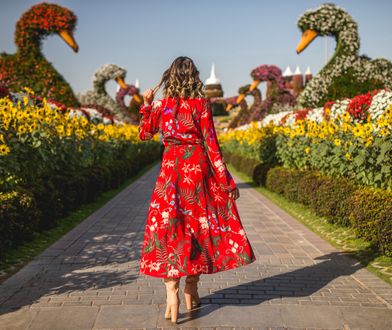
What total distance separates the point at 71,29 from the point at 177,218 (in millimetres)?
13885

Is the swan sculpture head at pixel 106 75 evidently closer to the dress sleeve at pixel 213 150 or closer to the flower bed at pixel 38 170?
the flower bed at pixel 38 170

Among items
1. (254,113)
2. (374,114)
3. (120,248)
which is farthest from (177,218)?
(254,113)

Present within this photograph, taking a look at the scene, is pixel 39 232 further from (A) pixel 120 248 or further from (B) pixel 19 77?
(B) pixel 19 77

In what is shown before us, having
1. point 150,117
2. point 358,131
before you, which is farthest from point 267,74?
point 150,117

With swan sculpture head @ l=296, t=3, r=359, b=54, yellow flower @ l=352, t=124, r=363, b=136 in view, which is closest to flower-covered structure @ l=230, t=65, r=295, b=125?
swan sculpture head @ l=296, t=3, r=359, b=54

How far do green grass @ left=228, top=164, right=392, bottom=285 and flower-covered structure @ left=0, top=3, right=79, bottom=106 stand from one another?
8.23 metres

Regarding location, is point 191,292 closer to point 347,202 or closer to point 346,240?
point 346,240

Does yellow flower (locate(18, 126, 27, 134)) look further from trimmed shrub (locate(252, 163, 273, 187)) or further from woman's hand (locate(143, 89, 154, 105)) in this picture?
trimmed shrub (locate(252, 163, 273, 187))

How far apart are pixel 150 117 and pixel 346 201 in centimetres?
395

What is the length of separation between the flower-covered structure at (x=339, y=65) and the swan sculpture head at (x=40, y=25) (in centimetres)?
738

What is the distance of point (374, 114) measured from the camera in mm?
9141

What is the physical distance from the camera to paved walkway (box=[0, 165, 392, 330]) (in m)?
3.62

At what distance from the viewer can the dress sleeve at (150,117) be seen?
12.3ft

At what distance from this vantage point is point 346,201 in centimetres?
688
